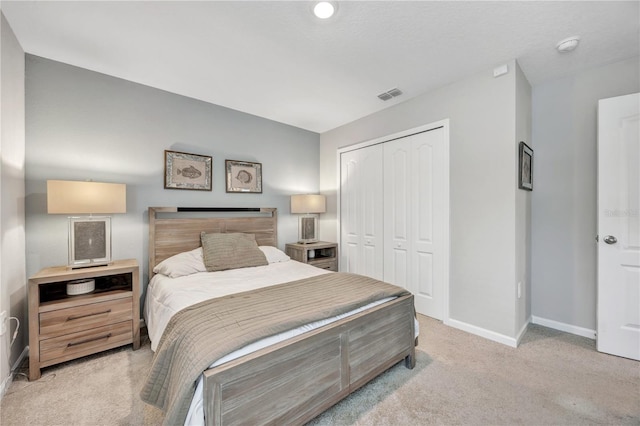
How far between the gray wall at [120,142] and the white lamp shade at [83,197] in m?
0.47

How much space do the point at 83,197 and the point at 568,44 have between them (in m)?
4.10

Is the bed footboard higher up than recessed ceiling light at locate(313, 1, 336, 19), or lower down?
lower down

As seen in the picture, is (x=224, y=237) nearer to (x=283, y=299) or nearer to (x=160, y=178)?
(x=160, y=178)

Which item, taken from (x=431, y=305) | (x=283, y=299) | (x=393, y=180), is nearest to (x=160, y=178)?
(x=283, y=299)

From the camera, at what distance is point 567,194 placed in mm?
2689

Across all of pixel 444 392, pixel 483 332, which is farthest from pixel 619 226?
pixel 444 392

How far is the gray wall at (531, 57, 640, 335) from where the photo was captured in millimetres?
2539

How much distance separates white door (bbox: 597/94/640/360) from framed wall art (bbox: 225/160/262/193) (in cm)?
357

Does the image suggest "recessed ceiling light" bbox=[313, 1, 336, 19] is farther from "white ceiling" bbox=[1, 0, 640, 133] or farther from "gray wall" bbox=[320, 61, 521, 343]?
"gray wall" bbox=[320, 61, 521, 343]

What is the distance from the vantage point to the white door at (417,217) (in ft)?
9.58

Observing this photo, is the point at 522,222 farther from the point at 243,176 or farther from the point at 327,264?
the point at 243,176

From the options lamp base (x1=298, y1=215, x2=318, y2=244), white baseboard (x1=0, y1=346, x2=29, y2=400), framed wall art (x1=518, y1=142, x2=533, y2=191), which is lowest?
white baseboard (x1=0, y1=346, x2=29, y2=400)

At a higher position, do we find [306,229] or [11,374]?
[306,229]

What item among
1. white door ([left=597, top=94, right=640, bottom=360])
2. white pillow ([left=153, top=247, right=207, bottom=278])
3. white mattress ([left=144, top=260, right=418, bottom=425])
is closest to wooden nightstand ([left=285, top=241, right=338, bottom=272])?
white mattress ([left=144, top=260, right=418, bottom=425])
